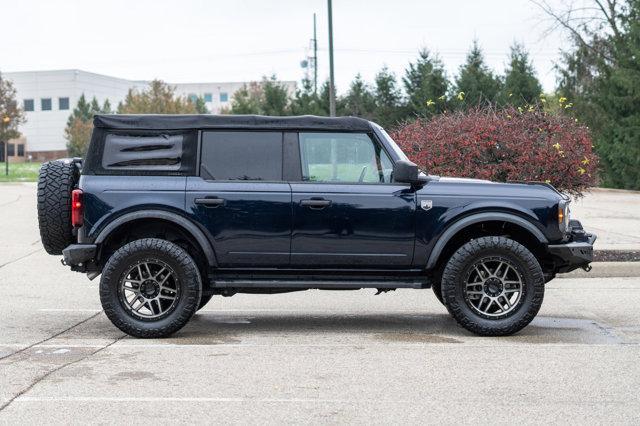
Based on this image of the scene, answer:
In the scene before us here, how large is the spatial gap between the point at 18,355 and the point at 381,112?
117ft

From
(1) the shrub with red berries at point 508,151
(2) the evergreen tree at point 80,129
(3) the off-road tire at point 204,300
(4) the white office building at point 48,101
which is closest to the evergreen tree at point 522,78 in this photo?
(1) the shrub with red berries at point 508,151

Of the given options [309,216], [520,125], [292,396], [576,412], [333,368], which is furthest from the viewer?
[520,125]

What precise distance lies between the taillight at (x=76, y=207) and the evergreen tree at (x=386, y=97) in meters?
34.2

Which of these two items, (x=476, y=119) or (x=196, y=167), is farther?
(x=476, y=119)

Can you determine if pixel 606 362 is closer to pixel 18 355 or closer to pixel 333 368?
pixel 333 368

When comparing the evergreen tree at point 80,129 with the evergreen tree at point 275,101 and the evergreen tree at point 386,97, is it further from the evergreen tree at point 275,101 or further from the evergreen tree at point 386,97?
the evergreen tree at point 386,97

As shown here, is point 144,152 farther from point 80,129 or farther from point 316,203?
point 80,129

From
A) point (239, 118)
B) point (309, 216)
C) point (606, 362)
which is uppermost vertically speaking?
point (239, 118)

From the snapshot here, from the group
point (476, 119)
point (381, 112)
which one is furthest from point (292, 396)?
point (381, 112)

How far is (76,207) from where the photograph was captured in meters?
8.47

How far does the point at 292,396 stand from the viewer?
6266 mm

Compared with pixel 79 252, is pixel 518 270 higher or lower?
lower

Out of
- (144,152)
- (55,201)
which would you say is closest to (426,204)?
(144,152)

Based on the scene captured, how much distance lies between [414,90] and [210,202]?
35134 mm
